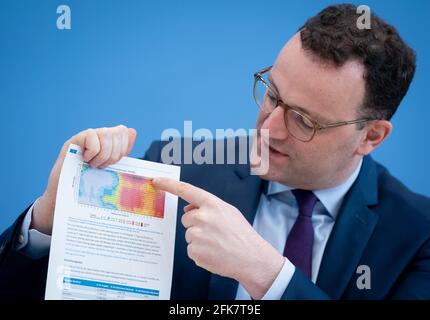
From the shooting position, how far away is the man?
1.50 meters

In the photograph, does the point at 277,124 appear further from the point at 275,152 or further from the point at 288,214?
the point at 288,214

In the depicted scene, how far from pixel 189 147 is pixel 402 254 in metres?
0.73

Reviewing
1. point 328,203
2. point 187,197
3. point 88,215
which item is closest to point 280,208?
point 328,203

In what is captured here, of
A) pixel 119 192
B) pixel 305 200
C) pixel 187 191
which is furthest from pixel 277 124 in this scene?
pixel 119 192

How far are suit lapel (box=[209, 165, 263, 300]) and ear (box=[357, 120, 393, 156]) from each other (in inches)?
13.2

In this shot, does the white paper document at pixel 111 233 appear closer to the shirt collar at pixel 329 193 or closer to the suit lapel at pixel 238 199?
the suit lapel at pixel 238 199

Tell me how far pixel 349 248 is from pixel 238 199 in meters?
0.35

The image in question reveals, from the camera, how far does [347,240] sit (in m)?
1.67

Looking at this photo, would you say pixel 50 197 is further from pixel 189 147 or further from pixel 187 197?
pixel 189 147

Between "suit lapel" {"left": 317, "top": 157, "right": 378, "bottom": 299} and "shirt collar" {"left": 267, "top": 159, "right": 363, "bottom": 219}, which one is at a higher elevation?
"shirt collar" {"left": 267, "top": 159, "right": 363, "bottom": 219}

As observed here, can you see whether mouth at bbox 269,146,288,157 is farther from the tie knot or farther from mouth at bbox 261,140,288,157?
the tie knot

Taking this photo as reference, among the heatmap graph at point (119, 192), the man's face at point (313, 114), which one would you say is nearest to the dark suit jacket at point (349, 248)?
the man's face at point (313, 114)

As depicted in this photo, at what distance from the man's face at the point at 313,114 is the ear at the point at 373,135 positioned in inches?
1.3
